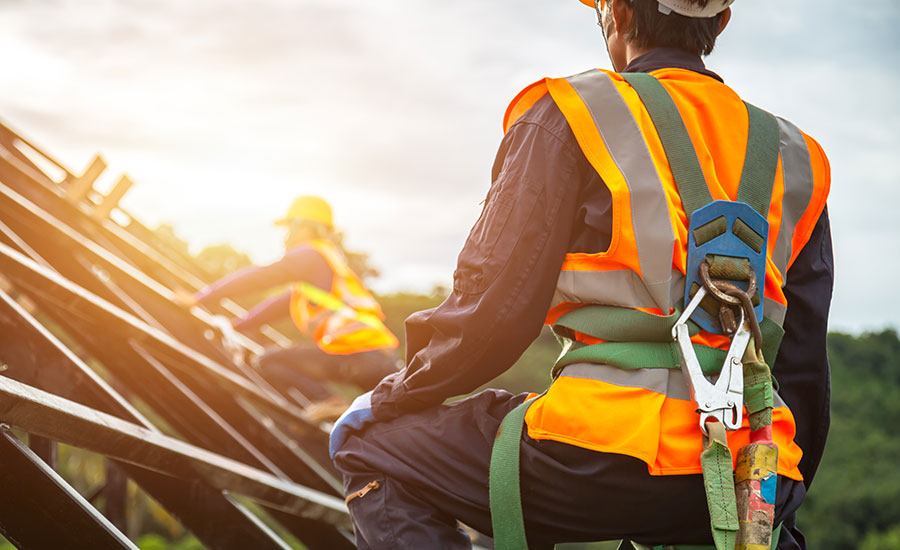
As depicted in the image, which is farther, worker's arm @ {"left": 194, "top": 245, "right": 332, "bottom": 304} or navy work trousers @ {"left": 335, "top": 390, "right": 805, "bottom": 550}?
worker's arm @ {"left": 194, "top": 245, "right": 332, "bottom": 304}

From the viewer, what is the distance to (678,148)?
5.36ft

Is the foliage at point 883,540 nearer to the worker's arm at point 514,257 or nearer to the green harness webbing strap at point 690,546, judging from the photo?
the green harness webbing strap at point 690,546

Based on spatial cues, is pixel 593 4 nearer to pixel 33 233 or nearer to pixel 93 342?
pixel 93 342

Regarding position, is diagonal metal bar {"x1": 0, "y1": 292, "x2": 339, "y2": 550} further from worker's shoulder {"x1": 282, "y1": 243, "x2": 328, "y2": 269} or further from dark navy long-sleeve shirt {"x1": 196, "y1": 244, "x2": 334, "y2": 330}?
worker's shoulder {"x1": 282, "y1": 243, "x2": 328, "y2": 269}

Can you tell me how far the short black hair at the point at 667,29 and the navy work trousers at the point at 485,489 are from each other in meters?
0.82

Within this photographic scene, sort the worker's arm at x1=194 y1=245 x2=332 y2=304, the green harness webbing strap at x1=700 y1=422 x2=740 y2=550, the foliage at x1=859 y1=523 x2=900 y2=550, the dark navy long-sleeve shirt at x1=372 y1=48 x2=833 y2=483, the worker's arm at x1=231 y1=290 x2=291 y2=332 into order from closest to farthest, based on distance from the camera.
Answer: the green harness webbing strap at x1=700 y1=422 x2=740 y2=550
the dark navy long-sleeve shirt at x1=372 y1=48 x2=833 y2=483
the worker's arm at x1=194 y1=245 x2=332 y2=304
the worker's arm at x1=231 y1=290 x2=291 y2=332
the foliage at x1=859 y1=523 x2=900 y2=550

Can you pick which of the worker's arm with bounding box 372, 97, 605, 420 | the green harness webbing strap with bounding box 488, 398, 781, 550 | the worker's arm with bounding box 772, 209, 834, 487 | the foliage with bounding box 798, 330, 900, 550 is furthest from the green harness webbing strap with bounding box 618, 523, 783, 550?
the foliage with bounding box 798, 330, 900, 550

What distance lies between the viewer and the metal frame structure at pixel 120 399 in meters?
1.79

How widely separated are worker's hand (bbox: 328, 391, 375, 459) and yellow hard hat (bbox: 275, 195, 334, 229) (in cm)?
433

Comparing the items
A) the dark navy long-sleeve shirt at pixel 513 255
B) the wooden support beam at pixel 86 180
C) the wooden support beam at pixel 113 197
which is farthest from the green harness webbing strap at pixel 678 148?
the wooden support beam at pixel 113 197

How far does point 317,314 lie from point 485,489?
430cm

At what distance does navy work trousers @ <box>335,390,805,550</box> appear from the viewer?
5.30 feet

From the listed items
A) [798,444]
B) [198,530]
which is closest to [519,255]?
[798,444]

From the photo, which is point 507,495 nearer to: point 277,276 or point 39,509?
point 39,509
